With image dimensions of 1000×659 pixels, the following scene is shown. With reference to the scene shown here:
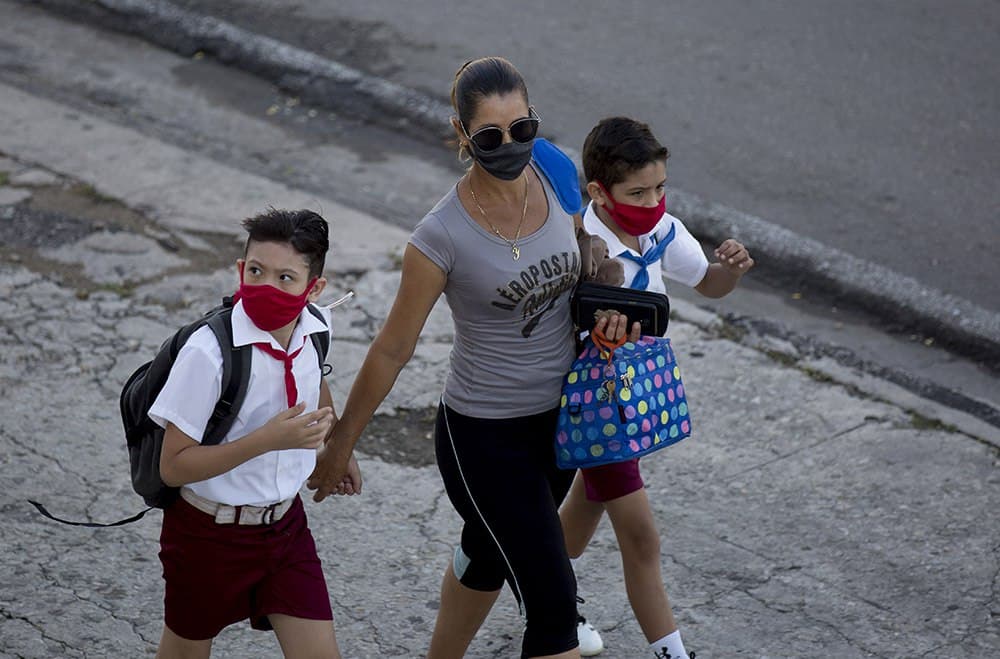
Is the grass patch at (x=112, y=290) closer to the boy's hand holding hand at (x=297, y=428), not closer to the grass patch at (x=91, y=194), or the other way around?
the grass patch at (x=91, y=194)

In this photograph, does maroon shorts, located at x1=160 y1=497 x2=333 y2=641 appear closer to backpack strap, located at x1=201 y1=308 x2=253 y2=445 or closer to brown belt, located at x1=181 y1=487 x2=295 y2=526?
brown belt, located at x1=181 y1=487 x2=295 y2=526

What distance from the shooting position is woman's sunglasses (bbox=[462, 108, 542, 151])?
3.31 meters

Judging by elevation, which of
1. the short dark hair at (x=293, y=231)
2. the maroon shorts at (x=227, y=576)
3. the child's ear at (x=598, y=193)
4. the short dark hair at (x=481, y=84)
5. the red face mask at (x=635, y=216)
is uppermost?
the short dark hair at (x=481, y=84)

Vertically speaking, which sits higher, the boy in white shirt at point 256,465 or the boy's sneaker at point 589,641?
the boy in white shirt at point 256,465

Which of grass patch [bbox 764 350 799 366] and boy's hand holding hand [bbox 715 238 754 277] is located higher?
boy's hand holding hand [bbox 715 238 754 277]

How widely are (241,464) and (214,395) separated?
182 millimetres

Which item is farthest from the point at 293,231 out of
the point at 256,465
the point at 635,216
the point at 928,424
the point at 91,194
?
the point at 91,194

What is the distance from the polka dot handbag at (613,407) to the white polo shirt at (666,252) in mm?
265

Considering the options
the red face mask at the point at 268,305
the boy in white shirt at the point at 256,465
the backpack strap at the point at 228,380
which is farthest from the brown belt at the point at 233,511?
the red face mask at the point at 268,305

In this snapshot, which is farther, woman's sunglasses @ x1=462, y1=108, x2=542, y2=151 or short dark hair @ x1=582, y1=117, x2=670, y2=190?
short dark hair @ x1=582, y1=117, x2=670, y2=190

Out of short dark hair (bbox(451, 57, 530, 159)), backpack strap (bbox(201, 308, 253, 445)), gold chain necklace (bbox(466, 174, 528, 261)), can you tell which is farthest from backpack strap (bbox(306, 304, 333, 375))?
short dark hair (bbox(451, 57, 530, 159))

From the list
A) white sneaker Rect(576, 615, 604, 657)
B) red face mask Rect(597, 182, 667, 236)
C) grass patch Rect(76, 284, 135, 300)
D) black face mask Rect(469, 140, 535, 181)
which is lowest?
white sneaker Rect(576, 615, 604, 657)

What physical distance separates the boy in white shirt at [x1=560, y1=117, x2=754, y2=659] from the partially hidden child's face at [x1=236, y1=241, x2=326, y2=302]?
975 mm

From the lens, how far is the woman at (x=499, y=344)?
3340mm
